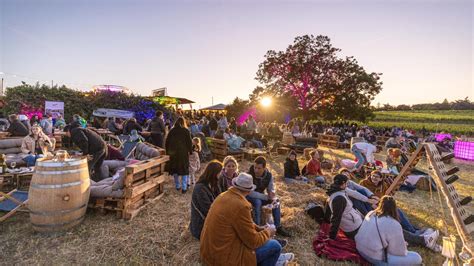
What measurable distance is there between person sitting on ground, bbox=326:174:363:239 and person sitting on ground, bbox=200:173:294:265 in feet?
5.75

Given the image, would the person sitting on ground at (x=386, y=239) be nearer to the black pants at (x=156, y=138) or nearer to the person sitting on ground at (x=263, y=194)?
the person sitting on ground at (x=263, y=194)

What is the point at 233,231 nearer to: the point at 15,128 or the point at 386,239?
the point at 386,239

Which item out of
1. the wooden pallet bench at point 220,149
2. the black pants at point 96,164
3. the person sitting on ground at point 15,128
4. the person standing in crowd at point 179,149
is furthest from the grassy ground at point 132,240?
the person sitting on ground at point 15,128

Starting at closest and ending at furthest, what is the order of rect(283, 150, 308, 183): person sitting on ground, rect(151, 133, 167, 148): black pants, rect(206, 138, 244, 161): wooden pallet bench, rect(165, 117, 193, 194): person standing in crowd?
1. rect(165, 117, 193, 194): person standing in crowd
2. rect(283, 150, 308, 183): person sitting on ground
3. rect(151, 133, 167, 148): black pants
4. rect(206, 138, 244, 161): wooden pallet bench

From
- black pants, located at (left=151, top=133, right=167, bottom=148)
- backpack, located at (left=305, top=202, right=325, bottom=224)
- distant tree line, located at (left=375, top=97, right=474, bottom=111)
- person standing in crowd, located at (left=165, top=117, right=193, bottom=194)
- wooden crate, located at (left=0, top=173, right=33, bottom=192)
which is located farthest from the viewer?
distant tree line, located at (left=375, top=97, right=474, bottom=111)

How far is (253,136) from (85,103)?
11657 mm

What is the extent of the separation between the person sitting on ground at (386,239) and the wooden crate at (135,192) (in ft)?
13.2

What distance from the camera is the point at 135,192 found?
504cm

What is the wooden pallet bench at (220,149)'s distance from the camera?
10633 mm

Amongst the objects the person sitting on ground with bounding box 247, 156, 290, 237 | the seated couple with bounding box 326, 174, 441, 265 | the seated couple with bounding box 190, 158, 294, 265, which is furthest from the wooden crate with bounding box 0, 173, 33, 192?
the seated couple with bounding box 326, 174, 441, 265

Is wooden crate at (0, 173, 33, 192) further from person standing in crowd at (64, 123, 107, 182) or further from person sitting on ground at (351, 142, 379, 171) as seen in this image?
person sitting on ground at (351, 142, 379, 171)

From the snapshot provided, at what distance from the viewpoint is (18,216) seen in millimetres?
4922

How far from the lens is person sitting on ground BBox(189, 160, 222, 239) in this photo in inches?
142

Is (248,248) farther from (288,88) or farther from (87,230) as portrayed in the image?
(288,88)
